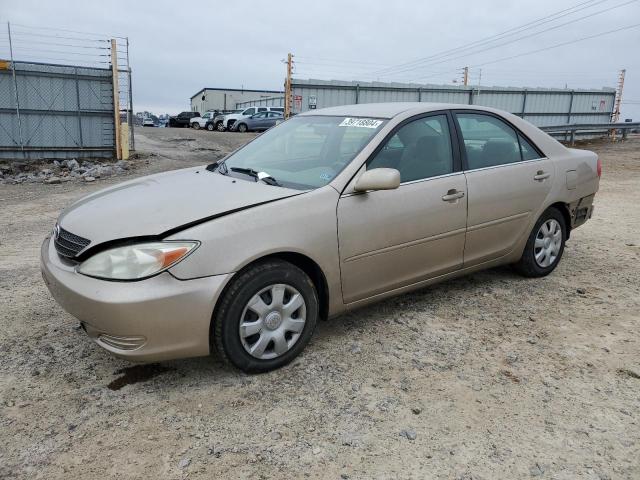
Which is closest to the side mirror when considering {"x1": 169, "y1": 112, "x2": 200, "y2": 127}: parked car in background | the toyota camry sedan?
the toyota camry sedan

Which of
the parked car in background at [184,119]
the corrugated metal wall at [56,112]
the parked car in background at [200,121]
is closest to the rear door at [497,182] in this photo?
the corrugated metal wall at [56,112]

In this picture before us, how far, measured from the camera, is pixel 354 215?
3324 mm

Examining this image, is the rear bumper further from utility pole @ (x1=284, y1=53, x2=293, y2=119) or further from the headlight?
utility pole @ (x1=284, y1=53, x2=293, y2=119)

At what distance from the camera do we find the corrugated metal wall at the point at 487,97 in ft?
66.2

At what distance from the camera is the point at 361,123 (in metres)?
3.84

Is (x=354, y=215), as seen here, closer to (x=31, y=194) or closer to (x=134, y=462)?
(x=134, y=462)

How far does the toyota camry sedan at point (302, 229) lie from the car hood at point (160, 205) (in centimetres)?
1

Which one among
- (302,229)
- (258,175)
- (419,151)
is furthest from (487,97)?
(302,229)

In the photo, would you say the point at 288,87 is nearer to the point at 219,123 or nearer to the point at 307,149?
A: the point at 307,149

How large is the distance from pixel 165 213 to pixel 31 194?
27.1 ft

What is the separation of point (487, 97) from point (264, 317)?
2178cm

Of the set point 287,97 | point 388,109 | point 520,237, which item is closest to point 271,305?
point 388,109

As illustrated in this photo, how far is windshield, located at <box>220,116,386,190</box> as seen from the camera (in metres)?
3.52

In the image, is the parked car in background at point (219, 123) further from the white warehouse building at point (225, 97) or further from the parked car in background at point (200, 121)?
the white warehouse building at point (225, 97)
